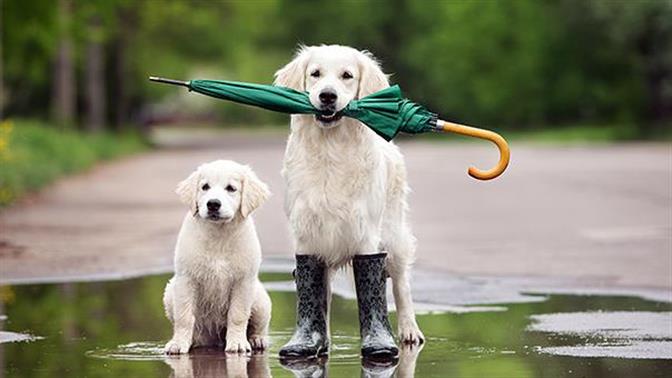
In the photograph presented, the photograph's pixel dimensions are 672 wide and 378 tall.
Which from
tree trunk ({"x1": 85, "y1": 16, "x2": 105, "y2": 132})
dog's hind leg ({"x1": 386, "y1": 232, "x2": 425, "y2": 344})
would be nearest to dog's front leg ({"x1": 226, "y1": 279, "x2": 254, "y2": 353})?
dog's hind leg ({"x1": 386, "y1": 232, "x2": 425, "y2": 344})

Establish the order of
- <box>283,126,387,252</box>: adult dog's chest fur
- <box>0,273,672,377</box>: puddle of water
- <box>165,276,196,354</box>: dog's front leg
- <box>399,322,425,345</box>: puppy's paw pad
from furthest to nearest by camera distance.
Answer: <box>399,322,425,345</box>: puppy's paw pad, <box>165,276,196,354</box>: dog's front leg, <box>283,126,387,252</box>: adult dog's chest fur, <box>0,273,672,377</box>: puddle of water

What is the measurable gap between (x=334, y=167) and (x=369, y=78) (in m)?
0.58

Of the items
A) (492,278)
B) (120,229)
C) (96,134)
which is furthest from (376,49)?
(492,278)

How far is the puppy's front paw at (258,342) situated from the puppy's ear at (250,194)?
2.67 ft

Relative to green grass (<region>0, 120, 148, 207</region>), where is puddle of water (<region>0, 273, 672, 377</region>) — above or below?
below

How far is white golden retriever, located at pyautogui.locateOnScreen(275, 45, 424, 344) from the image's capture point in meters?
10.5

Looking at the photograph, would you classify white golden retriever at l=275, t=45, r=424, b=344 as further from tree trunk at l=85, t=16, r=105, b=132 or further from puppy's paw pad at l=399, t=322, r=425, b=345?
tree trunk at l=85, t=16, r=105, b=132

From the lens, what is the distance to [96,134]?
184ft

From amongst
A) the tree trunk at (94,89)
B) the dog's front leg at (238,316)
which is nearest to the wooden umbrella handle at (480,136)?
the dog's front leg at (238,316)

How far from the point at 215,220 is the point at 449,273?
6.53 meters

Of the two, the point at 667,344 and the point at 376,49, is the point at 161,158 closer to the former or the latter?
the point at 667,344

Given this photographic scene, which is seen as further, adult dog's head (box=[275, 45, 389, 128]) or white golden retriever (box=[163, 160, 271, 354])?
white golden retriever (box=[163, 160, 271, 354])

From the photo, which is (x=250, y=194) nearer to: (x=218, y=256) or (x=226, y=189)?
(x=226, y=189)

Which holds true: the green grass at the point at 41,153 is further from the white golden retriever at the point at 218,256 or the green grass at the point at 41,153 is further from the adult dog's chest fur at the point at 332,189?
the adult dog's chest fur at the point at 332,189
